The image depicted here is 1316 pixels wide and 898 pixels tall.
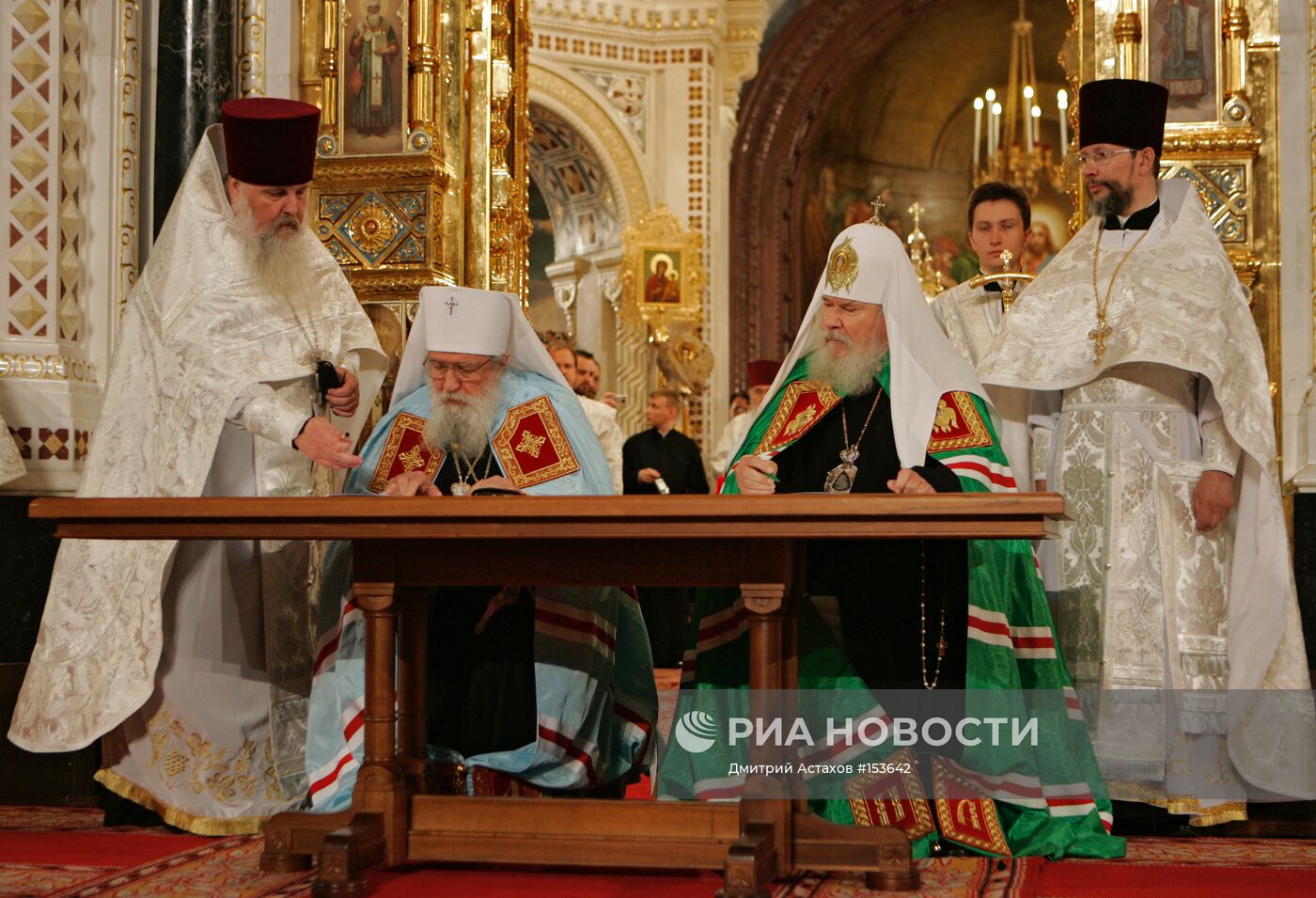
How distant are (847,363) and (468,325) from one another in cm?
114

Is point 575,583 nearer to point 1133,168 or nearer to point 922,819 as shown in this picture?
point 922,819

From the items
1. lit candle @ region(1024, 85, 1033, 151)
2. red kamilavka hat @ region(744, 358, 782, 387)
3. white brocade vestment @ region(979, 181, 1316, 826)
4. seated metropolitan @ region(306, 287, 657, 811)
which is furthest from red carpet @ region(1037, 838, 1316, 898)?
lit candle @ region(1024, 85, 1033, 151)

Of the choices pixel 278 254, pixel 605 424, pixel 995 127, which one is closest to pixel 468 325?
pixel 278 254

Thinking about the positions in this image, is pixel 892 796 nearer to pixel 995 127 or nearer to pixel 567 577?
pixel 567 577

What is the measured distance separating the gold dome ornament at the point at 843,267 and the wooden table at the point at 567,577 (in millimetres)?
922

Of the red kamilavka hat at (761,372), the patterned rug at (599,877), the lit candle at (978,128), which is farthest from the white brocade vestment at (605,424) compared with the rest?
the lit candle at (978,128)

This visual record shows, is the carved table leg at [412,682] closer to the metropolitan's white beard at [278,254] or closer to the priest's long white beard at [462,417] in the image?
the priest's long white beard at [462,417]

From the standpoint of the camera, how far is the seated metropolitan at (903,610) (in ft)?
14.5

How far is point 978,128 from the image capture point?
18344 mm

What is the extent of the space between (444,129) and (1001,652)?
165 inches

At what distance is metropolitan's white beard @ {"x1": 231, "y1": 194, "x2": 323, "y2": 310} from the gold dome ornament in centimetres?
169

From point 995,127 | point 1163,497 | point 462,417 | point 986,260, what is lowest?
point 1163,497

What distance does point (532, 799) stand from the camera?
4109 millimetres

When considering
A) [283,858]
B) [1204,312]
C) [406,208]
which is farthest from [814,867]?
[406,208]
